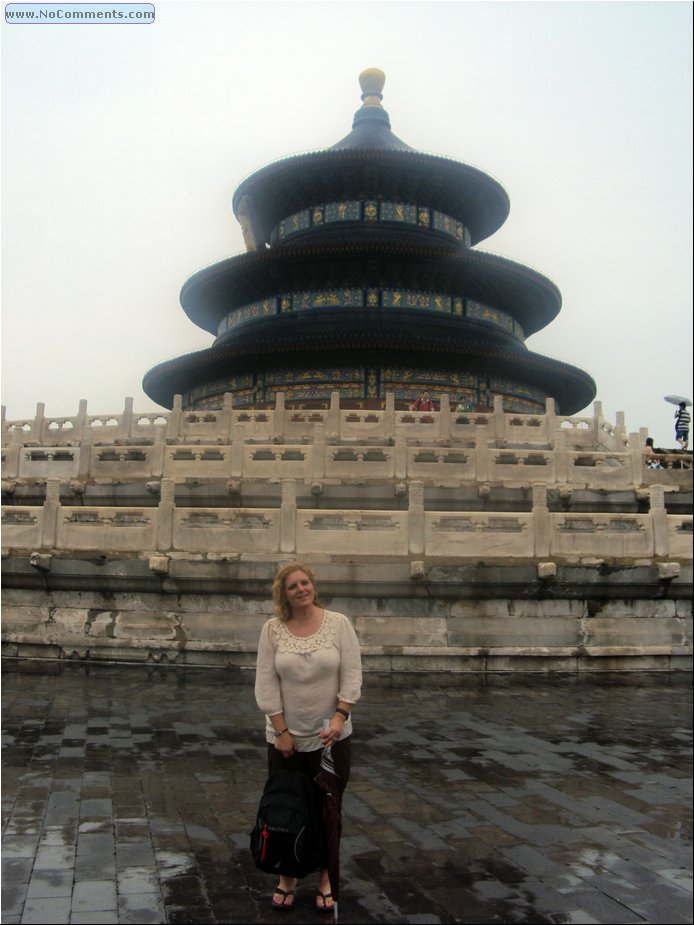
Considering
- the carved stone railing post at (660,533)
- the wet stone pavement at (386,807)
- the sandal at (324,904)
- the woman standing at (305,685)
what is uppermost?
the carved stone railing post at (660,533)

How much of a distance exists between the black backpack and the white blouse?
0.29 meters

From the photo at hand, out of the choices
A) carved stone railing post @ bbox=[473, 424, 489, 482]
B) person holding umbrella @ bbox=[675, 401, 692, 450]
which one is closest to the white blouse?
carved stone railing post @ bbox=[473, 424, 489, 482]

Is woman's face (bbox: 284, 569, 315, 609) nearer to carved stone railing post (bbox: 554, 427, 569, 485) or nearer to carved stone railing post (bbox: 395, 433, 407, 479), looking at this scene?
carved stone railing post (bbox: 395, 433, 407, 479)

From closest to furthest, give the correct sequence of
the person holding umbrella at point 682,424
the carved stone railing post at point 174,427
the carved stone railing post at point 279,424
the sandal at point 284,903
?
1. the sandal at point 284,903
2. the carved stone railing post at point 279,424
3. the carved stone railing post at point 174,427
4. the person holding umbrella at point 682,424

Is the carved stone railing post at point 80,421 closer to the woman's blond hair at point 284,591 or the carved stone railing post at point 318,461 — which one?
the carved stone railing post at point 318,461

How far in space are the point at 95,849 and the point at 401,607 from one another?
7.80m

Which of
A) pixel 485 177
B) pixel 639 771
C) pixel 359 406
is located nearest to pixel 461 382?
pixel 359 406

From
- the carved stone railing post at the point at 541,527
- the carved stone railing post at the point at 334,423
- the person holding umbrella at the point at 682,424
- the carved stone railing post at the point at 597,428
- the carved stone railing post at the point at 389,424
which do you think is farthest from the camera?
the person holding umbrella at the point at 682,424

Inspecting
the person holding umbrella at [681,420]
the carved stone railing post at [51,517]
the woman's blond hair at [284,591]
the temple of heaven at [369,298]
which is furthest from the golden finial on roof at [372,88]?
the woman's blond hair at [284,591]

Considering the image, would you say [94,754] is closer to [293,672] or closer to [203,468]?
[293,672]

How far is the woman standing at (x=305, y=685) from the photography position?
4.67m

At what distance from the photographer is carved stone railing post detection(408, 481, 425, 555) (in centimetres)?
1293

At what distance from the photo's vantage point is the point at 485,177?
36.7 m

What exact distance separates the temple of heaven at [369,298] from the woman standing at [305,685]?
26.1m
